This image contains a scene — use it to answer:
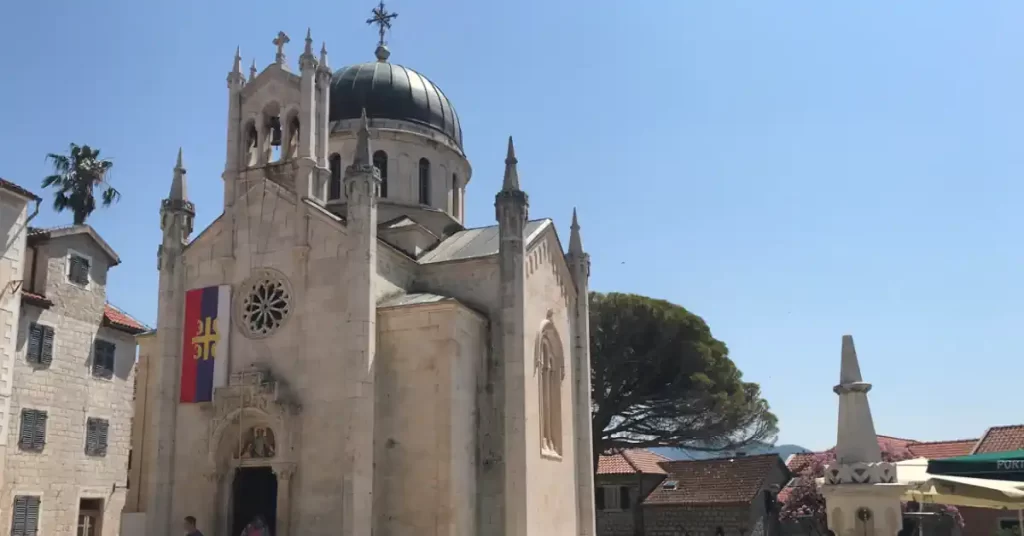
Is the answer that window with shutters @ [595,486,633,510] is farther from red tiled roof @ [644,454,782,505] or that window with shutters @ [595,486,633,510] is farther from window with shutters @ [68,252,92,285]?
window with shutters @ [68,252,92,285]

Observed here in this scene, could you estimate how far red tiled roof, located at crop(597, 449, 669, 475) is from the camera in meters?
46.8

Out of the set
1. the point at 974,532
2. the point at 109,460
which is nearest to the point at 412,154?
the point at 109,460

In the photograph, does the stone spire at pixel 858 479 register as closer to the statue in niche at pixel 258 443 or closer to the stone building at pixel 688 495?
the statue in niche at pixel 258 443

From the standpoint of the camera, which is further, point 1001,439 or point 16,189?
point 1001,439

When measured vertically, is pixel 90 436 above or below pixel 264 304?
below

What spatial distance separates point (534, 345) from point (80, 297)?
1584cm

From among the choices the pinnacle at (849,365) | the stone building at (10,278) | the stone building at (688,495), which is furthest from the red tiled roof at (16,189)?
the stone building at (688,495)

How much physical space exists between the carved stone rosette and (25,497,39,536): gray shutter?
2409 centimetres

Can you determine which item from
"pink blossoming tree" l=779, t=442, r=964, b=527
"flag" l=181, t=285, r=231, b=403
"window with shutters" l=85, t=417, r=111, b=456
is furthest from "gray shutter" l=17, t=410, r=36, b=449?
"pink blossoming tree" l=779, t=442, r=964, b=527

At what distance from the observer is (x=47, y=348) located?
2789 cm

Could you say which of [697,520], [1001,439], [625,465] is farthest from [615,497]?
[1001,439]

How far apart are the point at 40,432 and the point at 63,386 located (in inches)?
66.9

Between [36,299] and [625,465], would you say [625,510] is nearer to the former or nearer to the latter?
[625,465]

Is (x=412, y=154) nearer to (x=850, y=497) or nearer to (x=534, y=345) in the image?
(x=534, y=345)
